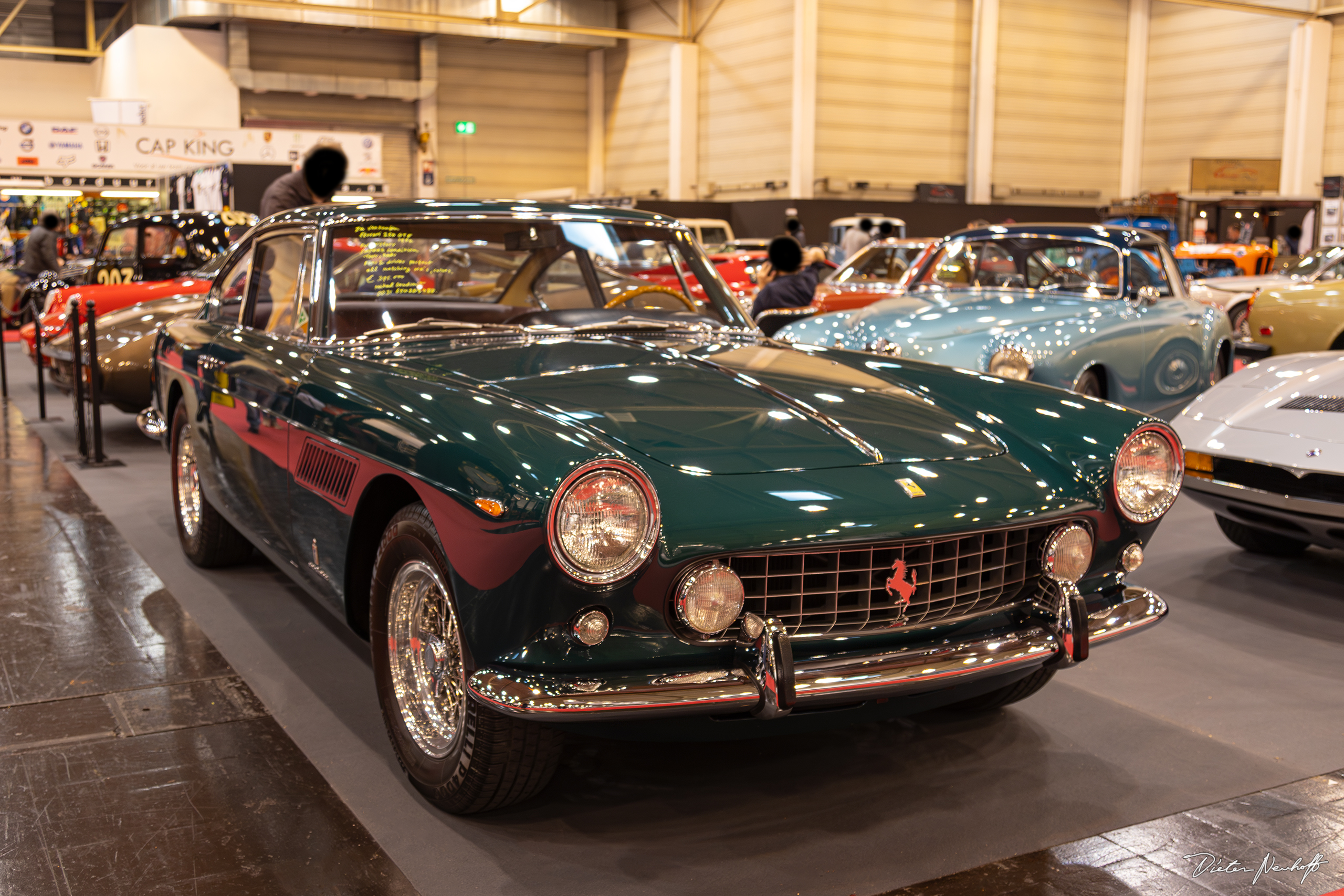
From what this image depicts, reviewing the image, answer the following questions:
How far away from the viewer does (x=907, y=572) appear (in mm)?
2480

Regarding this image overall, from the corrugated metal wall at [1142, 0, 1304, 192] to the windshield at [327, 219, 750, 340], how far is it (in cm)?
2578

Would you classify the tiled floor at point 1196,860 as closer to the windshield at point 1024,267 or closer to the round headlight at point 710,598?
the round headlight at point 710,598

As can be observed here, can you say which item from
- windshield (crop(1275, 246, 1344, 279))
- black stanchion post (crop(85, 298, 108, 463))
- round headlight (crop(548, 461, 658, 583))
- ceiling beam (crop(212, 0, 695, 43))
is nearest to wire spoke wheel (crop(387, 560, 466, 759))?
round headlight (crop(548, 461, 658, 583))

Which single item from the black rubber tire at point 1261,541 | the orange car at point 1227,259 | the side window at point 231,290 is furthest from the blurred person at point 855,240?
the side window at point 231,290

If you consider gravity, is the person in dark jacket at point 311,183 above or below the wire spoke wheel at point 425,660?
above

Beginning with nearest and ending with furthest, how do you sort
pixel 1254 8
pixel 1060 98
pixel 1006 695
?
1. pixel 1006 695
2. pixel 1254 8
3. pixel 1060 98

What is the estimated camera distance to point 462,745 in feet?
8.23

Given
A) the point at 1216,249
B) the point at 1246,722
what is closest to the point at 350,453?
the point at 1246,722

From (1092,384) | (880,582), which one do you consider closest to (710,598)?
(880,582)

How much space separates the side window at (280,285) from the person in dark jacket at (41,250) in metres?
12.4

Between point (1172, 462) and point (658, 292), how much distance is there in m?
1.77

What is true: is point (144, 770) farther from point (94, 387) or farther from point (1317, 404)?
point (94, 387)

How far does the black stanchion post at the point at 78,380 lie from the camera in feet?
23.2
